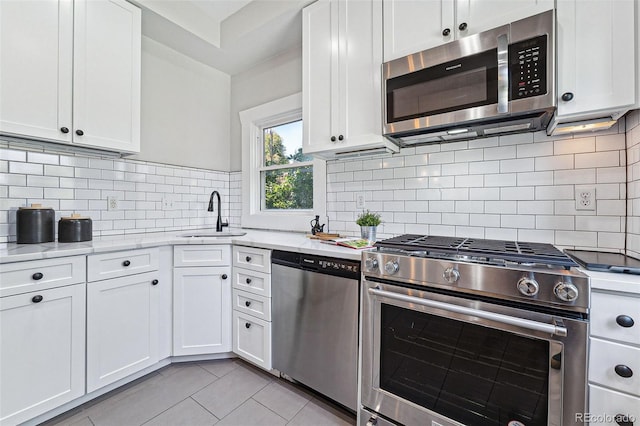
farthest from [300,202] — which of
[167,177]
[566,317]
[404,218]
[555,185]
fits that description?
[566,317]

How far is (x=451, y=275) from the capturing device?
3.65 ft

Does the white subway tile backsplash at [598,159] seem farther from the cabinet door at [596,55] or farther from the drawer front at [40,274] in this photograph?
the drawer front at [40,274]

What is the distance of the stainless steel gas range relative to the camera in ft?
3.10

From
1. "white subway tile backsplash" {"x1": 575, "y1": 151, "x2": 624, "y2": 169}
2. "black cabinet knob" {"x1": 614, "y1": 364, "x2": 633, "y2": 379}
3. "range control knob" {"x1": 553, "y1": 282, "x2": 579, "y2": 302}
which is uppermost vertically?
"white subway tile backsplash" {"x1": 575, "y1": 151, "x2": 624, "y2": 169}

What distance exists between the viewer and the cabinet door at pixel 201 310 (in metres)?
1.98

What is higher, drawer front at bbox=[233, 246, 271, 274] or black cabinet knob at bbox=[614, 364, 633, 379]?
drawer front at bbox=[233, 246, 271, 274]

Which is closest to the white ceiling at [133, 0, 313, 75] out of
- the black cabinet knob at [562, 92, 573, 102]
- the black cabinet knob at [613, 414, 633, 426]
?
the black cabinet knob at [562, 92, 573, 102]

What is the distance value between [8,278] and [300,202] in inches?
75.0

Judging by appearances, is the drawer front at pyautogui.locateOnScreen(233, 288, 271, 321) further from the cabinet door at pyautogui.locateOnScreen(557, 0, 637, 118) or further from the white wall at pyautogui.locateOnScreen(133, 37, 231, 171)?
the cabinet door at pyautogui.locateOnScreen(557, 0, 637, 118)

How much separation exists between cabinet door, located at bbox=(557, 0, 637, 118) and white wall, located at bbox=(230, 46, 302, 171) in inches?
73.2

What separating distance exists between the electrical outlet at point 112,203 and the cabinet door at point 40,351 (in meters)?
0.85

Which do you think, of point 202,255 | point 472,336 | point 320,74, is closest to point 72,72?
point 202,255

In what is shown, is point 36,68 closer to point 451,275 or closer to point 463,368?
point 451,275

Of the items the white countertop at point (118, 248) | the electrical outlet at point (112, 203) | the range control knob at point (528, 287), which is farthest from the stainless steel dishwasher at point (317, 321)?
the electrical outlet at point (112, 203)
